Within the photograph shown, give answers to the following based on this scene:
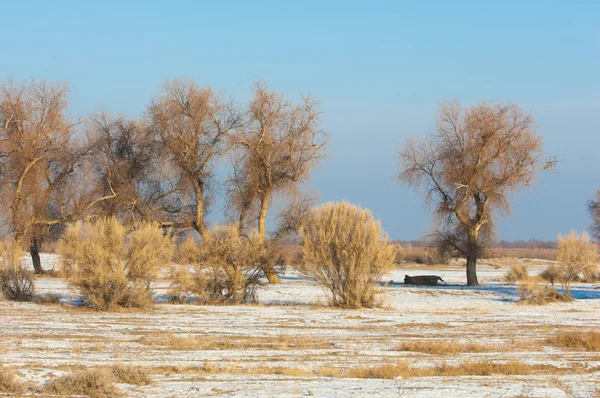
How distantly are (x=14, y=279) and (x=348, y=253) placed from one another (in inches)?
485

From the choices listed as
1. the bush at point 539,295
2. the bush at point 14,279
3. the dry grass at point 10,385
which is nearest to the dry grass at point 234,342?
the dry grass at point 10,385

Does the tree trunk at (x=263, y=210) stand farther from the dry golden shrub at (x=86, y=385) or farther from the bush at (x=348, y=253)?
the dry golden shrub at (x=86, y=385)

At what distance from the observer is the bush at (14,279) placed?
26641mm

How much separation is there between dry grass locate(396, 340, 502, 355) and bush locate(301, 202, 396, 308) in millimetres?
9832

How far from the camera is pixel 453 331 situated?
65.5 ft

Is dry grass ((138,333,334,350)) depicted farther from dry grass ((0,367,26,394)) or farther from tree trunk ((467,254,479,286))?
tree trunk ((467,254,479,286))

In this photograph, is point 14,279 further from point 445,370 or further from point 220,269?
point 445,370

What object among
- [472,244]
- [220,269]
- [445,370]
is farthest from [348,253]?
[472,244]

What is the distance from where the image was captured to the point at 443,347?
1614 cm

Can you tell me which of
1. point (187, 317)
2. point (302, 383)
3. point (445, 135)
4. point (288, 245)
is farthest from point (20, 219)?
point (302, 383)

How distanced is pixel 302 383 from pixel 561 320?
46.7 ft

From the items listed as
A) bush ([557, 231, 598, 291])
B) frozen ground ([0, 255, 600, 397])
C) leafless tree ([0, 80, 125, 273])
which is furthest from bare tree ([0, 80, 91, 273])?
bush ([557, 231, 598, 291])

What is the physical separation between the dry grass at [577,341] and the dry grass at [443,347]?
179cm

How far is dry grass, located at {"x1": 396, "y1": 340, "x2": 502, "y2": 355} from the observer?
16.0 meters
